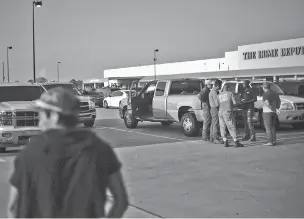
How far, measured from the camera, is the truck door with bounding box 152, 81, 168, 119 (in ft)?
55.0

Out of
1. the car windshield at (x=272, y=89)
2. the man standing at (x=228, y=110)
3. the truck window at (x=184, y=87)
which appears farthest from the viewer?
the car windshield at (x=272, y=89)

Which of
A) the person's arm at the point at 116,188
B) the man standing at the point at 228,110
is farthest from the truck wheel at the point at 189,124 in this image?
the person's arm at the point at 116,188

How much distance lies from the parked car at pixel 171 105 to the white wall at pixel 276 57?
42539mm

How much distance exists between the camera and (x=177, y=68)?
94000 mm

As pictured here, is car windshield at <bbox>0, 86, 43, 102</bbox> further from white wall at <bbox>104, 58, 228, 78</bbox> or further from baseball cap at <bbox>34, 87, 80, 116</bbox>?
white wall at <bbox>104, 58, 228, 78</bbox>

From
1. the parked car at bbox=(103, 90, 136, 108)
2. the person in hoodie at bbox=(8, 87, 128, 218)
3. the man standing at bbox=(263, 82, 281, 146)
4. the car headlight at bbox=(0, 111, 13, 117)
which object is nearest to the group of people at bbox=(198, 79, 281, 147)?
the man standing at bbox=(263, 82, 281, 146)

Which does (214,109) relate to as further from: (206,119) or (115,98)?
(115,98)

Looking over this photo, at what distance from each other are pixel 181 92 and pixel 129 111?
310 cm

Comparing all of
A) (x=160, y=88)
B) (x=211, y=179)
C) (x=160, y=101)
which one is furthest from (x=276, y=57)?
(x=211, y=179)

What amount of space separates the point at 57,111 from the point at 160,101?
1411 centimetres

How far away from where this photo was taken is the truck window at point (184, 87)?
54.5 feet

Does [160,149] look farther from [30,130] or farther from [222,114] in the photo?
[30,130]

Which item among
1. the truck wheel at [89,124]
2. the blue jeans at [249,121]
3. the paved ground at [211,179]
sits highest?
the blue jeans at [249,121]

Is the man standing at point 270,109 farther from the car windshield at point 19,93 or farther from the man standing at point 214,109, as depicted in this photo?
the car windshield at point 19,93
